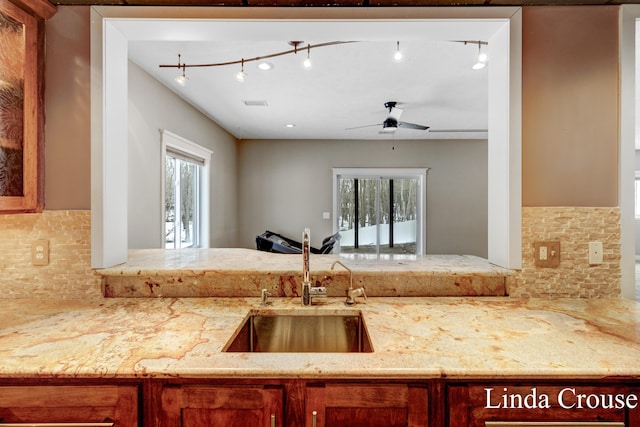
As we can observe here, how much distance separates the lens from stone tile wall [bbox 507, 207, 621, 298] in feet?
4.91

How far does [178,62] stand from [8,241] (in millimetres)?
1838

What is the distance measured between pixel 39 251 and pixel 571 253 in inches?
96.9

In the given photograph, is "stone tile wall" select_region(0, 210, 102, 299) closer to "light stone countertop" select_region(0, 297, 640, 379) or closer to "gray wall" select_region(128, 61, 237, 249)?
"light stone countertop" select_region(0, 297, 640, 379)

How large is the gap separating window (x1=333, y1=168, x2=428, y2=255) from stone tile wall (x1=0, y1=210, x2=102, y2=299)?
4.73 meters

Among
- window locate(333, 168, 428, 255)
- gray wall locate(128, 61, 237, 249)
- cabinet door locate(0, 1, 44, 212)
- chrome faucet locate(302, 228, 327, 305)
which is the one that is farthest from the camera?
window locate(333, 168, 428, 255)

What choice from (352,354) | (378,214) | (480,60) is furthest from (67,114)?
(378,214)

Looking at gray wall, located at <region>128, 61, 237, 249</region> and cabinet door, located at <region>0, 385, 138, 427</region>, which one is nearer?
cabinet door, located at <region>0, 385, 138, 427</region>

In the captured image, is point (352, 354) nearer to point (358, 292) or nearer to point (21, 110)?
point (358, 292)

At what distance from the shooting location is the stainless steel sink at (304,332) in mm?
1393

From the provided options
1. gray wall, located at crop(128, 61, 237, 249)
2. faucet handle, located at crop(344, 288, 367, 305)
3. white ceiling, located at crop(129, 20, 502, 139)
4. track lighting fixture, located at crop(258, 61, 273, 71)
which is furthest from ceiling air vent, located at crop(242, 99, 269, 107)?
faucet handle, located at crop(344, 288, 367, 305)

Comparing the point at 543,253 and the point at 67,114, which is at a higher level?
the point at 67,114

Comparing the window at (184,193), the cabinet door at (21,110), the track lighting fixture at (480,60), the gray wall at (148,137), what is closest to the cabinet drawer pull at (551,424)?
the cabinet door at (21,110)

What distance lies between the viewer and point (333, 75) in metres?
2.98

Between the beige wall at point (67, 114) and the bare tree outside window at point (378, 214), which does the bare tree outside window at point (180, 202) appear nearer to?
the beige wall at point (67, 114)
